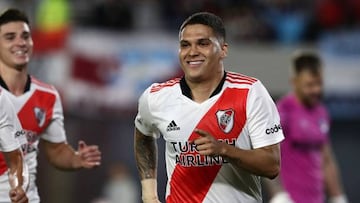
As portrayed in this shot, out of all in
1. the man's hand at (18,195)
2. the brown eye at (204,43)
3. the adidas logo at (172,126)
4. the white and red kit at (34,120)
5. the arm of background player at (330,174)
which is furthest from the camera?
the arm of background player at (330,174)

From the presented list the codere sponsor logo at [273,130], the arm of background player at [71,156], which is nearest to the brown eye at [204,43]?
the codere sponsor logo at [273,130]

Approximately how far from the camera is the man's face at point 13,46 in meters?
7.08

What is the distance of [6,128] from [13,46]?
2.56 feet

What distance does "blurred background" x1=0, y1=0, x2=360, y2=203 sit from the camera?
15078 mm

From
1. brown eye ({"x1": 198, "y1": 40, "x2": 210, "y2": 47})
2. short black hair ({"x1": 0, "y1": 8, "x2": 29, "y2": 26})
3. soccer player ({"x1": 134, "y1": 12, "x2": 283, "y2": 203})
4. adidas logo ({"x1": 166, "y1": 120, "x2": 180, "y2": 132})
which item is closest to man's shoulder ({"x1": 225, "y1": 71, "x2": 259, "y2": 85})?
soccer player ({"x1": 134, "y1": 12, "x2": 283, "y2": 203})

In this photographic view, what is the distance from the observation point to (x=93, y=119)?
15.3m

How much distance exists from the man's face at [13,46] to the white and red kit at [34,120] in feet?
0.51

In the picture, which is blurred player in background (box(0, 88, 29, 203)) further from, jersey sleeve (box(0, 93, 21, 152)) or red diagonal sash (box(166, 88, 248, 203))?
red diagonal sash (box(166, 88, 248, 203))

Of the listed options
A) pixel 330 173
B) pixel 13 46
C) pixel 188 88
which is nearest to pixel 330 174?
pixel 330 173

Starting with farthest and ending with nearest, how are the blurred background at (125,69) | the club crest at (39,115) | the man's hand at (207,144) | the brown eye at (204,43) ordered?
the blurred background at (125,69), the club crest at (39,115), the brown eye at (204,43), the man's hand at (207,144)

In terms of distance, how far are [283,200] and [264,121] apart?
6.91ft

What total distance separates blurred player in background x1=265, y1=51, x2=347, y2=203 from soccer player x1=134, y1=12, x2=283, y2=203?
226 cm

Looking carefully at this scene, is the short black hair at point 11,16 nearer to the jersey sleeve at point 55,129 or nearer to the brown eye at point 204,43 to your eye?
the jersey sleeve at point 55,129

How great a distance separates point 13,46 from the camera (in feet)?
23.2
